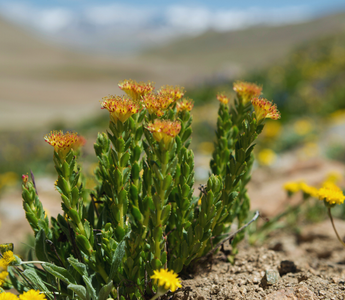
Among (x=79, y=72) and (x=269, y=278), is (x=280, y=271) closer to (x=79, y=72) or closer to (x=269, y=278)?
(x=269, y=278)

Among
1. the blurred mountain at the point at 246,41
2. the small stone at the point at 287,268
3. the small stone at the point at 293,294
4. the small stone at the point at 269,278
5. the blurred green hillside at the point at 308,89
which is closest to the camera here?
the small stone at the point at 293,294

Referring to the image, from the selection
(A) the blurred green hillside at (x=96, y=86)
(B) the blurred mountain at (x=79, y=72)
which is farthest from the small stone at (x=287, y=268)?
(B) the blurred mountain at (x=79, y=72)

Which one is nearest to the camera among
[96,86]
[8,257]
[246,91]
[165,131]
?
[165,131]

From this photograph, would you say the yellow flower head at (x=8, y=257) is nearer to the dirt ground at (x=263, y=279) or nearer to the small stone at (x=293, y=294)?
the dirt ground at (x=263, y=279)

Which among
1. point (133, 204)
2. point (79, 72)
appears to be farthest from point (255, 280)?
point (79, 72)

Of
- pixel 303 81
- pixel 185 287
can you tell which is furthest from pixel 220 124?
pixel 303 81

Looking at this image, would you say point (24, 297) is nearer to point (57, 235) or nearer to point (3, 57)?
point (57, 235)

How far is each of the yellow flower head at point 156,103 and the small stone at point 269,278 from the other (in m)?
1.05

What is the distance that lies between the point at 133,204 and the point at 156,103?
0.53 m

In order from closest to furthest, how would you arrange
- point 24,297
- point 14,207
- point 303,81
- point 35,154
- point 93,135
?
point 24,297 < point 14,207 < point 35,154 < point 93,135 < point 303,81

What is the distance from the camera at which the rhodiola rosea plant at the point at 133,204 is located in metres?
1.42

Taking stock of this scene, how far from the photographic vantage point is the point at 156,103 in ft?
4.96

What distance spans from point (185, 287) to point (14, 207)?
3.74m

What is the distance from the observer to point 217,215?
168cm
